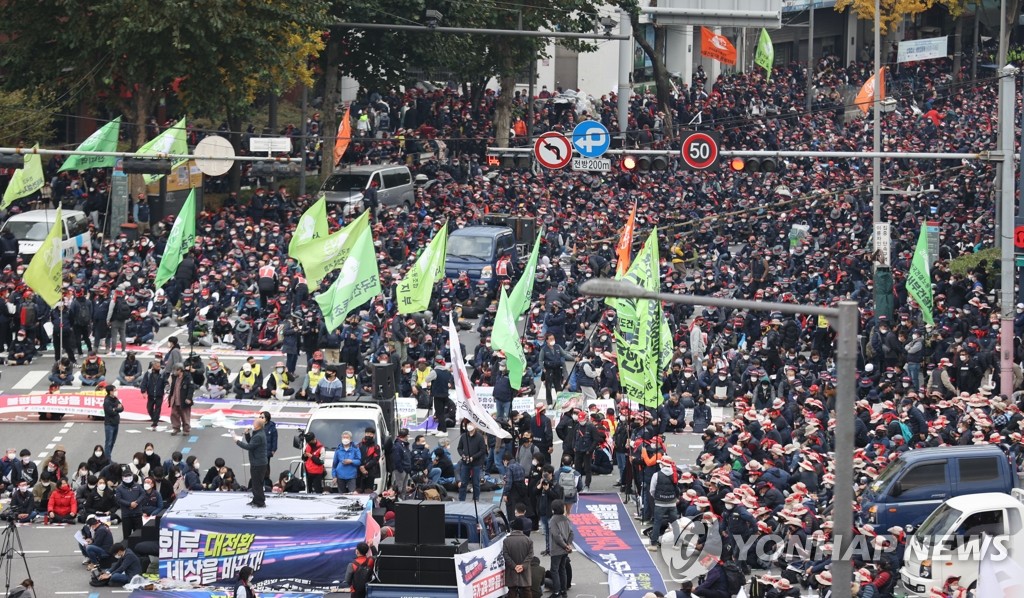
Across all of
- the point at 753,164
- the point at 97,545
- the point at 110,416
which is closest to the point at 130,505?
the point at 97,545

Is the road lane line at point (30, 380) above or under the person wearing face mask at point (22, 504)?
above

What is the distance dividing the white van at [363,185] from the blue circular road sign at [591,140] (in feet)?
45.8

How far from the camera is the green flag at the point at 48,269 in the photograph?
33.1 meters

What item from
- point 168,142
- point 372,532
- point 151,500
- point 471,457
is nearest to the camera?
point 372,532

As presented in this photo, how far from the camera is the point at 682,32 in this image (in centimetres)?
8125

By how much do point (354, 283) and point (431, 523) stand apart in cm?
1157

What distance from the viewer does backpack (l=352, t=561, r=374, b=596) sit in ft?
69.7

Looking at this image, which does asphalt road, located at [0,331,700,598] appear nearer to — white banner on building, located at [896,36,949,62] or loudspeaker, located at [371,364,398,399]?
loudspeaker, located at [371,364,398,399]

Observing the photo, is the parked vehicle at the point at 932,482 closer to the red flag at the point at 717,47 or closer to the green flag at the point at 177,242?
the green flag at the point at 177,242

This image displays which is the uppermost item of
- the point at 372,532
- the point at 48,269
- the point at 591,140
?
the point at 591,140

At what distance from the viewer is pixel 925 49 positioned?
6388 centimetres

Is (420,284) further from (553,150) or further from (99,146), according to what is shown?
(99,146)

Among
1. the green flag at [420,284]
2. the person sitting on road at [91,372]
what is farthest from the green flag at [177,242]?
the green flag at [420,284]

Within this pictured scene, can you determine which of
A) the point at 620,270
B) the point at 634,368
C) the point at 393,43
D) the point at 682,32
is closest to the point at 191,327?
the point at 620,270
